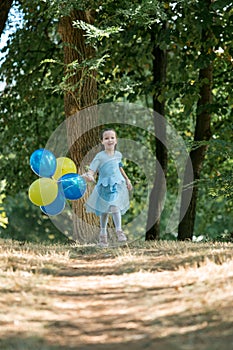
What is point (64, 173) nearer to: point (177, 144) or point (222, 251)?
point (222, 251)

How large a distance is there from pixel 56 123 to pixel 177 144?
2.97 metres

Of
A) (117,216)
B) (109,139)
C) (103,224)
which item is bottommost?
(103,224)

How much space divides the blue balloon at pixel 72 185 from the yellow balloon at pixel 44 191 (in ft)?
0.38

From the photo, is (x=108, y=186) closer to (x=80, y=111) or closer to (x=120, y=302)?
(x=80, y=111)

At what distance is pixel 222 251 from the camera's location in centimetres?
562

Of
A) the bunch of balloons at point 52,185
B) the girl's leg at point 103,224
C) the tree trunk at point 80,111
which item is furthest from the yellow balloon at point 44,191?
the tree trunk at point 80,111

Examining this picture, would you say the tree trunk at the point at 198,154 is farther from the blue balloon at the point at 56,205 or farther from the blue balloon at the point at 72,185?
the blue balloon at the point at 72,185

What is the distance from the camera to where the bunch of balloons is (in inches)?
287

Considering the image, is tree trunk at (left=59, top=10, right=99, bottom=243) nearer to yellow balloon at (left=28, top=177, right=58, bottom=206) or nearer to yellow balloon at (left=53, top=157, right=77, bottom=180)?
yellow balloon at (left=53, top=157, right=77, bottom=180)

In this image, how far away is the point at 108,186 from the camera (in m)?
7.52

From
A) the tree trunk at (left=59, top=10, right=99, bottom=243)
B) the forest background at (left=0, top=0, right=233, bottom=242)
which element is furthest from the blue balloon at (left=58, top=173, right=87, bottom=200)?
the forest background at (left=0, top=0, right=233, bottom=242)

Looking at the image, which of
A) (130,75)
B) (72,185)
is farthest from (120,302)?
(130,75)

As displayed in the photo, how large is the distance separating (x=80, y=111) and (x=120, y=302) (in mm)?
4942

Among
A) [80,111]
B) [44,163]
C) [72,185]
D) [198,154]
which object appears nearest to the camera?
[72,185]
